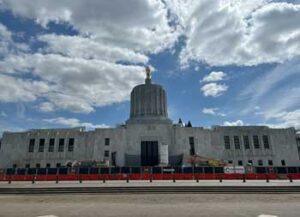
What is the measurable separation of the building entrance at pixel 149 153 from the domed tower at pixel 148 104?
662cm

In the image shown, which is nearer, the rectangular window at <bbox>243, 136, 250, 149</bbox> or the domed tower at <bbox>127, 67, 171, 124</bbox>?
the rectangular window at <bbox>243, 136, 250, 149</bbox>

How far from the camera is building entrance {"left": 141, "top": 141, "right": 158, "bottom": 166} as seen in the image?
56969mm

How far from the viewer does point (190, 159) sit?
50.8 m

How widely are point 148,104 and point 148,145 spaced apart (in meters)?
12.0

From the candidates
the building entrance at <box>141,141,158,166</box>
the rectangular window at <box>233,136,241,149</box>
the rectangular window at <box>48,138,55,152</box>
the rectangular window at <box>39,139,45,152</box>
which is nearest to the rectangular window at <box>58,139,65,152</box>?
the rectangular window at <box>48,138,55,152</box>

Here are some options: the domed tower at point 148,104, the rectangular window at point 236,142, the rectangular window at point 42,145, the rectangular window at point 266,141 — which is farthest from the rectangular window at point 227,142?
the rectangular window at point 42,145

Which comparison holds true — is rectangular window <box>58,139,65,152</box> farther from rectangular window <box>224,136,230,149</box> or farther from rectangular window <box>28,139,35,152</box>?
rectangular window <box>224,136,230,149</box>

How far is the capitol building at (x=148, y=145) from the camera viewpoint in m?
58.2

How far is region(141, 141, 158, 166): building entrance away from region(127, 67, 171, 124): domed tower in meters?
6.62

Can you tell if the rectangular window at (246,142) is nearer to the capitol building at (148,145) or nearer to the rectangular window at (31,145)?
the capitol building at (148,145)

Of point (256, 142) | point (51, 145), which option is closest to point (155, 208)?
point (51, 145)

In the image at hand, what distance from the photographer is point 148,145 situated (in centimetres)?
5869

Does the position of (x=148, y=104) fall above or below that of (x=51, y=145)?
above

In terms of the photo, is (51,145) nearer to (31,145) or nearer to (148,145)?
(31,145)
